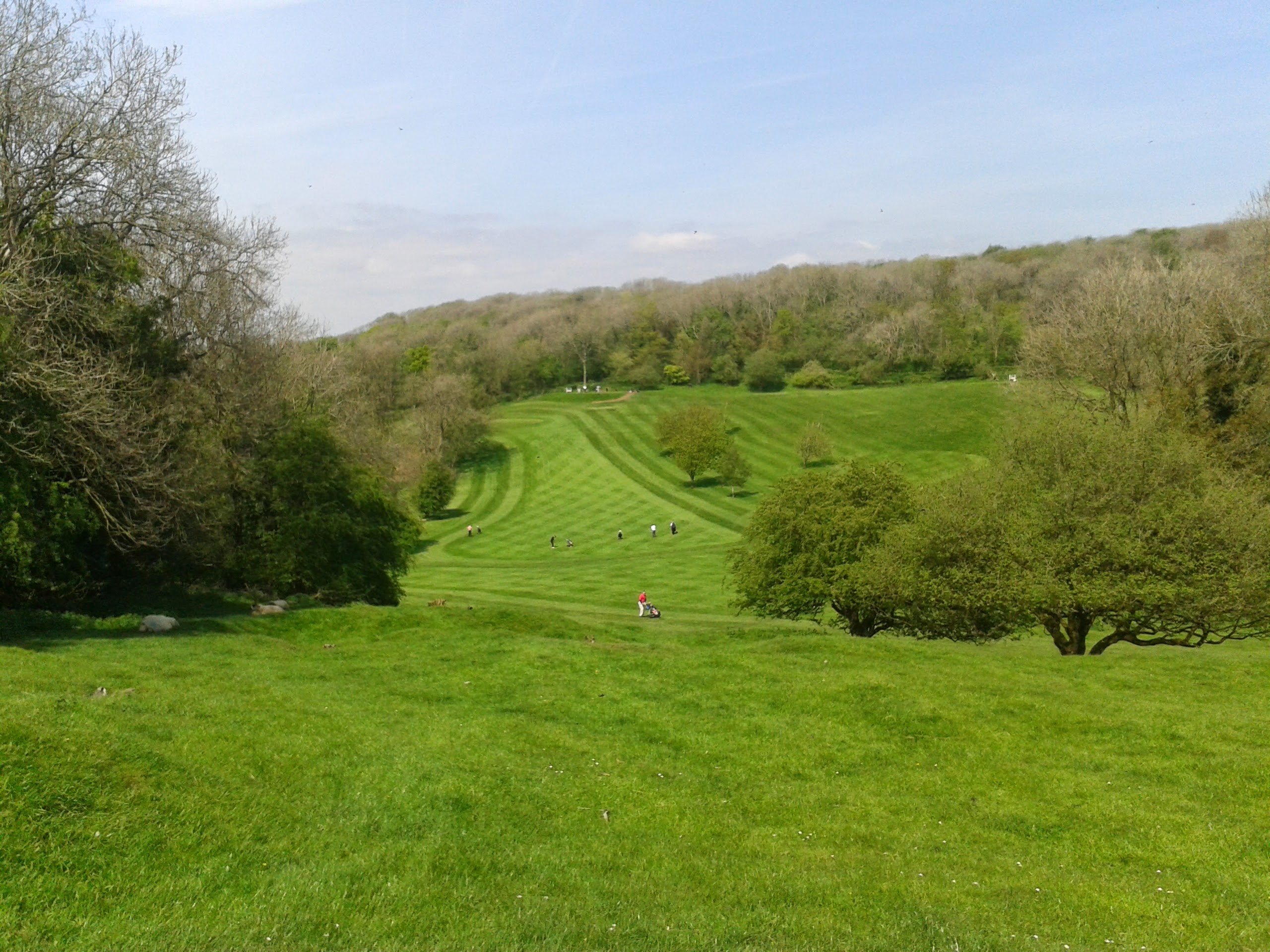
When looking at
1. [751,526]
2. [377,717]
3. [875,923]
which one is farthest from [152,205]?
[875,923]

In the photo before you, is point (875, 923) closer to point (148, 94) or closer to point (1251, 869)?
point (1251, 869)

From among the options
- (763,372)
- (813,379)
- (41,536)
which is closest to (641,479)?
(763,372)

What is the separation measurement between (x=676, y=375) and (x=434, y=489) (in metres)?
67.6

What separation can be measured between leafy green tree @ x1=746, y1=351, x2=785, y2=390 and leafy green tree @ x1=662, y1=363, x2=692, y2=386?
1292 cm

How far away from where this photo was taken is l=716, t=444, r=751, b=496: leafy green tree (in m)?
92.8

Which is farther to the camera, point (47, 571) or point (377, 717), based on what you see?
point (47, 571)

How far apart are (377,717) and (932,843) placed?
890cm

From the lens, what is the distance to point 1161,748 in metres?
15.4

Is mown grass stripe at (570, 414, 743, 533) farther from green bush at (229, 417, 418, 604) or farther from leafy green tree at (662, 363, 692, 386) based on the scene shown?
green bush at (229, 417, 418, 604)

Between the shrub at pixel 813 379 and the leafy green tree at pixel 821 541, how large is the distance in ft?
332

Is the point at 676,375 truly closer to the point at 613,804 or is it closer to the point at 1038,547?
the point at 1038,547

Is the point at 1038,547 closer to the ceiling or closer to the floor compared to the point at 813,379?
closer to the floor

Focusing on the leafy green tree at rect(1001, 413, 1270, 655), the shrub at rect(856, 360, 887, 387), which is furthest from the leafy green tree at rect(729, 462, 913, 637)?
the shrub at rect(856, 360, 887, 387)

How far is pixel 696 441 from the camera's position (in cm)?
9619
